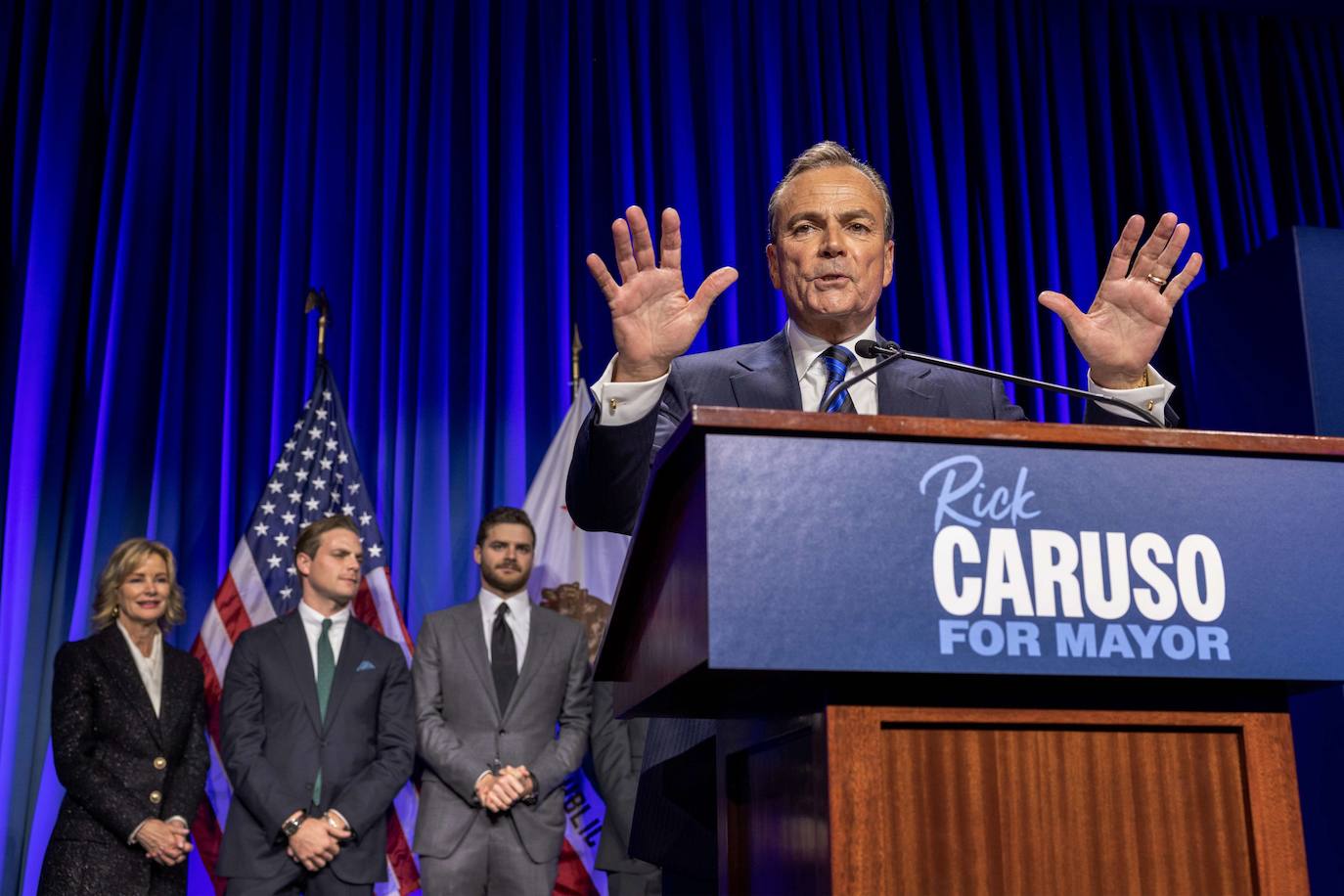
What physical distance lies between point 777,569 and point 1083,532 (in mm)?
238

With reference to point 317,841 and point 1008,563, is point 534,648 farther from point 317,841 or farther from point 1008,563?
point 1008,563

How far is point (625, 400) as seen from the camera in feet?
4.92

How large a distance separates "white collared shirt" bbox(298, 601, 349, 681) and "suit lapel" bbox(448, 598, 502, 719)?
343 mm

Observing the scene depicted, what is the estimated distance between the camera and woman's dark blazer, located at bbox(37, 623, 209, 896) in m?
3.79

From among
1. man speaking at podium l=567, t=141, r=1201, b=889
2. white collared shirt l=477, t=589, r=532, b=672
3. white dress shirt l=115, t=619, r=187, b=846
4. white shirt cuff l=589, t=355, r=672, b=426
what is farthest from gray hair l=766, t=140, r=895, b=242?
white dress shirt l=115, t=619, r=187, b=846

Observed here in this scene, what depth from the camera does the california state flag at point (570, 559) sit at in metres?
4.66

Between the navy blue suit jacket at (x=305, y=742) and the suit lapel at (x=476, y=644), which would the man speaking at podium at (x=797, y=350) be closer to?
the suit lapel at (x=476, y=644)

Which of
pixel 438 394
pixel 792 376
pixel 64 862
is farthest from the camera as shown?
pixel 438 394

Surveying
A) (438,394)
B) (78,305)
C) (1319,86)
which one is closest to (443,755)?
(438,394)

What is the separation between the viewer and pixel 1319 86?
19.9 ft

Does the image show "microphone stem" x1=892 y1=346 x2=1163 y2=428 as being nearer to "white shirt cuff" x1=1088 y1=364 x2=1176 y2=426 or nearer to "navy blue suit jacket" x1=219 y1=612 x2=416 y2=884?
"white shirt cuff" x1=1088 y1=364 x2=1176 y2=426

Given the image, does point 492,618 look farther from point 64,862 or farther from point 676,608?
point 676,608

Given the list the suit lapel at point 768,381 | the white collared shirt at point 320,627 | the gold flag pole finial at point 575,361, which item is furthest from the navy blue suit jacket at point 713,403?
the gold flag pole finial at point 575,361

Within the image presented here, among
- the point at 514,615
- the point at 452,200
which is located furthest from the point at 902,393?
the point at 452,200
